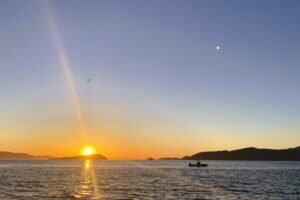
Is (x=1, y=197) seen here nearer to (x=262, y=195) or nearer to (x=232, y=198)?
(x=232, y=198)

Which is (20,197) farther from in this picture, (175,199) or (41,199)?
(175,199)

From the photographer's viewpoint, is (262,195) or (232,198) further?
(262,195)

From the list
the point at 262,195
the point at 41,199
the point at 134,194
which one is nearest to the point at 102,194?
the point at 134,194

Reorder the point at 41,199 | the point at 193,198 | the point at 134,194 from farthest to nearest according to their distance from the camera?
the point at 134,194 < the point at 193,198 < the point at 41,199

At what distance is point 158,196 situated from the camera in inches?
2854

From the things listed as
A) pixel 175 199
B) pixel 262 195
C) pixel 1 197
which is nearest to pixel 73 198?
pixel 1 197

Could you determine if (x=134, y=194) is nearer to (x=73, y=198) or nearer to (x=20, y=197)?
(x=73, y=198)

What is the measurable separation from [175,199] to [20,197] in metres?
23.2

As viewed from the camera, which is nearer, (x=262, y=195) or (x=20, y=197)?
(x=20, y=197)

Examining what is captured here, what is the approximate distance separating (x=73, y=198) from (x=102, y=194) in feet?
25.4

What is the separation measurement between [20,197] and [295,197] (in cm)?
4476

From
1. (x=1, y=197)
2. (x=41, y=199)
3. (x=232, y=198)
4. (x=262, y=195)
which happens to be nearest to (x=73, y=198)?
(x=41, y=199)

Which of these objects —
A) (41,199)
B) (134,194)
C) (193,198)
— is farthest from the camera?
(134,194)

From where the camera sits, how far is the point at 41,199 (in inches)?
2608
